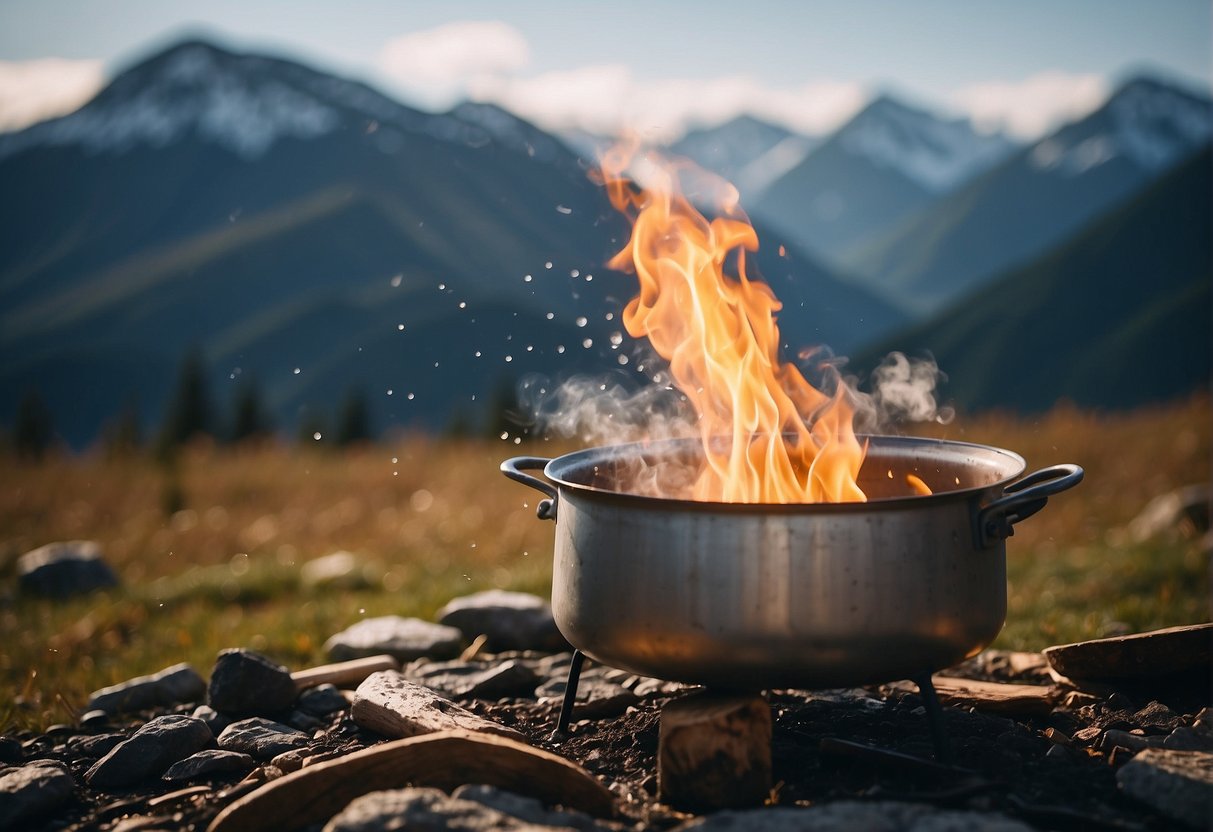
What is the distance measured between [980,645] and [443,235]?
197 metres

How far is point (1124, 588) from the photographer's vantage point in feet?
18.7

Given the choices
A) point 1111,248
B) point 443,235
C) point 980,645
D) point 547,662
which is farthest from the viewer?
point 443,235

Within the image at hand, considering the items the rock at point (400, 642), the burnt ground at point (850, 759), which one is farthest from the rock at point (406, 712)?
the rock at point (400, 642)

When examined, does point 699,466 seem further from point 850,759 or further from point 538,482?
point 850,759

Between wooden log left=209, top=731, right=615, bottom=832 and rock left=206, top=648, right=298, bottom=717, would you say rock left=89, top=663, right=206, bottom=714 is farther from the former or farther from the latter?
wooden log left=209, top=731, right=615, bottom=832

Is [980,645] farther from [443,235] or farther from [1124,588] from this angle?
[443,235]

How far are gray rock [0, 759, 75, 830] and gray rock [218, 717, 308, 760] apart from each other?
0.51 meters

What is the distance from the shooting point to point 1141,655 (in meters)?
3.18

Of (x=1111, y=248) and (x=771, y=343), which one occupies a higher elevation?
(x=1111, y=248)

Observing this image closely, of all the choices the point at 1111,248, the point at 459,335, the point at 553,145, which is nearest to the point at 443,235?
the point at 459,335

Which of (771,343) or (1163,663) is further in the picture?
(771,343)

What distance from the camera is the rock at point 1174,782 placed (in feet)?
7.58

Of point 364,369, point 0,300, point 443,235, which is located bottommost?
point 364,369

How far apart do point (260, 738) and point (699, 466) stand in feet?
6.21
